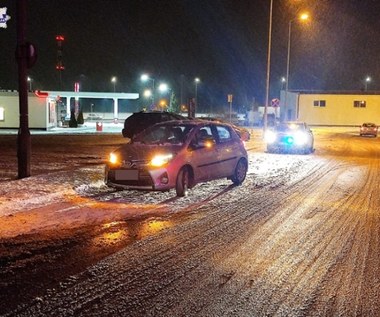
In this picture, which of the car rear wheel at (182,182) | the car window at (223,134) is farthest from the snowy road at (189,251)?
the car window at (223,134)

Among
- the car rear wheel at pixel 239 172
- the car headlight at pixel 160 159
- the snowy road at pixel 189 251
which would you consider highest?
the car headlight at pixel 160 159

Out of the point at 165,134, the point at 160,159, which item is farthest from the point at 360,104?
the point at 160,159

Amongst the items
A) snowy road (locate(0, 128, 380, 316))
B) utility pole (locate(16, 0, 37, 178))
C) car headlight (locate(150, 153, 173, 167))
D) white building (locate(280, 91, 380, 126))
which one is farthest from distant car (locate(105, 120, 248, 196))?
white building (locate(280, 91, 380, 126))

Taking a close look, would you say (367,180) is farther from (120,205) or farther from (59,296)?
(59,296)

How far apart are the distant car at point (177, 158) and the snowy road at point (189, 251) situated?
1.26 feet

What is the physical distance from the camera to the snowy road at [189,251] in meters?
5.04

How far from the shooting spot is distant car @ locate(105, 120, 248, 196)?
413 inches

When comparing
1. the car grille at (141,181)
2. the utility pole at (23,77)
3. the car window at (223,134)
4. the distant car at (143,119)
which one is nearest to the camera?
the car grille at (141,181)

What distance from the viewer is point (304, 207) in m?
10.2

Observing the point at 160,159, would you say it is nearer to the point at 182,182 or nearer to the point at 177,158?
the point at 177,158

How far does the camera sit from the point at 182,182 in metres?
10.9

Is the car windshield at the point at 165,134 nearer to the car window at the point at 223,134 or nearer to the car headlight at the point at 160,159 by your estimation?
the car headlight at the point at 160,159

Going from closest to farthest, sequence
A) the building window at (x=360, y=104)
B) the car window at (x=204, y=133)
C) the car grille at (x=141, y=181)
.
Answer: the car grille at (x=141, y=181) < the car window at (x=204, y=133) < the building window at (x=360, y=104)

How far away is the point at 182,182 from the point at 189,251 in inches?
163
